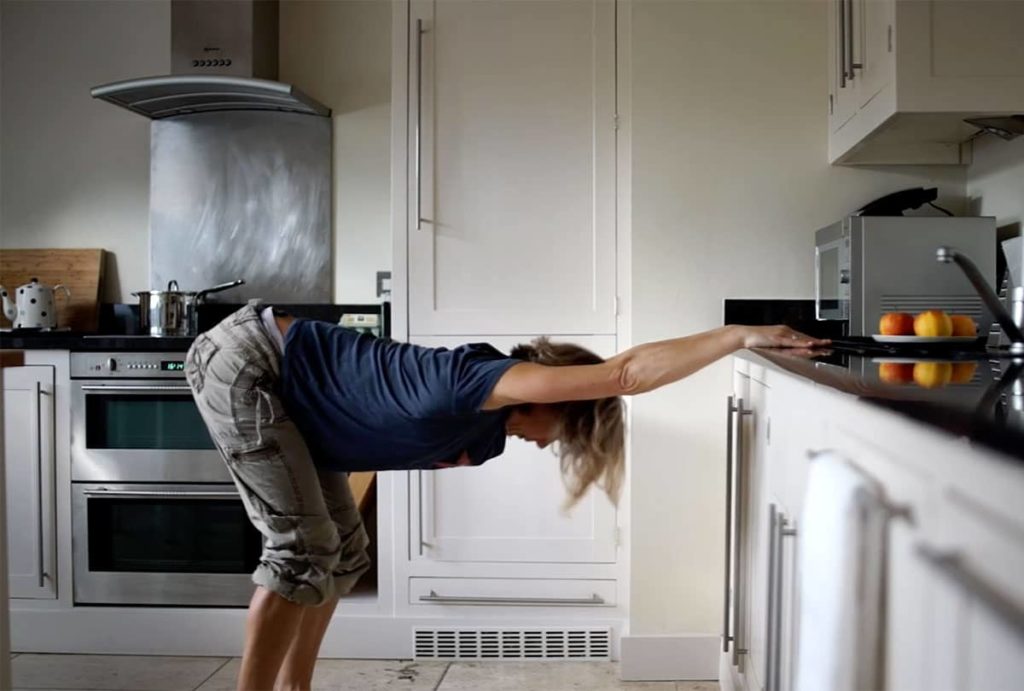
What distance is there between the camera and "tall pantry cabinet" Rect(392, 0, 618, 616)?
2.96 meters

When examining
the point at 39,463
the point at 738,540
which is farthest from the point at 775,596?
the point at 39,463

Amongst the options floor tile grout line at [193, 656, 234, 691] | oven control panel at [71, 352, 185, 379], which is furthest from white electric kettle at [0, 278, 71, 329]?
floor tile grout line at [193, 656, 234, 691]

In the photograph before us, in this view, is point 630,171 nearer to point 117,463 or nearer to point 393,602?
point 393,602

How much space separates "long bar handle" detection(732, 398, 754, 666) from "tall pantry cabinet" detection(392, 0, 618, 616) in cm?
63

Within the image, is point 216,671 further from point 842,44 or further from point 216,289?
point 842,44

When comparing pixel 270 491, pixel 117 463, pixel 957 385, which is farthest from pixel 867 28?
pixel 117 463

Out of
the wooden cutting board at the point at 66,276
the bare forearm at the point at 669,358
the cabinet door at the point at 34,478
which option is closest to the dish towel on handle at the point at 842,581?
the bare forearm at the point at 669,358

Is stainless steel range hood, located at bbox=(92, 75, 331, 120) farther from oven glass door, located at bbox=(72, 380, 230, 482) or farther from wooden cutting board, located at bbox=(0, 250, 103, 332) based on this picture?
oven glass door, located at bbox=(72, 380, 230, 482)

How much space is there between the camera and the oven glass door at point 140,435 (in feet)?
9.98

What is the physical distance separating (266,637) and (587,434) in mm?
776

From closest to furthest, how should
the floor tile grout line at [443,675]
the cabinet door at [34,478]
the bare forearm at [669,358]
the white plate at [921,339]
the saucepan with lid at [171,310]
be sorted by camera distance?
the bare forearm at [669,358]
the white plate at [921,339]
the floor tile grout line at [443,675]
the cabinet door at [34,478]
the saucepan with lid at [171,310]

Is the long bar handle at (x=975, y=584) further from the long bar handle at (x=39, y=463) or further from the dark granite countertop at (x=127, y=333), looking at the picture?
the long bar handle at (x=39, y=463)

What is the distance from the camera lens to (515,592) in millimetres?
2988

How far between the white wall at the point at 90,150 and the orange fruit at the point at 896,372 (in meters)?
2.25
